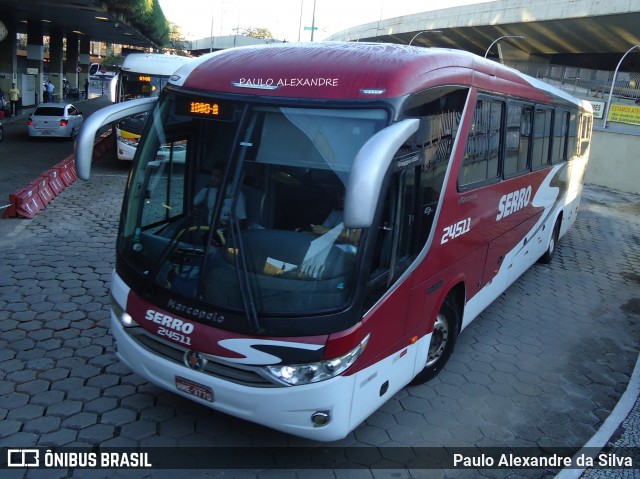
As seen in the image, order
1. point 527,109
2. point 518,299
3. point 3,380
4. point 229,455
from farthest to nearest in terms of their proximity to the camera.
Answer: point 518,299
point 527,109
point 3,380
point 229,455

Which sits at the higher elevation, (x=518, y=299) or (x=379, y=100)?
(x=379, y=100)

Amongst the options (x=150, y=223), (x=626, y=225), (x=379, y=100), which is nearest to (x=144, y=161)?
(x=150, y=223)

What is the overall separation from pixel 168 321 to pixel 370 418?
2.14m

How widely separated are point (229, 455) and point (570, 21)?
37468 mm

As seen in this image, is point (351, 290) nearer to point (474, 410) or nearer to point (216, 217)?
point (216, 217)

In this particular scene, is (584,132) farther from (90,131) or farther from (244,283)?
(90,131)

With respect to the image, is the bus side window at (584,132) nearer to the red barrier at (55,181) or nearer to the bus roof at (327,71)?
the bus roof at (327,71)

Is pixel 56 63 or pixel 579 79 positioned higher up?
pixel 56 63

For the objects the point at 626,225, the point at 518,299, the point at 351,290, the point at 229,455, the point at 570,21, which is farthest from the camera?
the point at 570,21

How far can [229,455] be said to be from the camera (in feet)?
14.8

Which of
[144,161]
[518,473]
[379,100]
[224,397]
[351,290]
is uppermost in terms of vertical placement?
[379,100]

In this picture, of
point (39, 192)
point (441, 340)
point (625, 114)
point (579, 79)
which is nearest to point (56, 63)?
point (579, 79)

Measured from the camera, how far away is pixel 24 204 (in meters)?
10.8

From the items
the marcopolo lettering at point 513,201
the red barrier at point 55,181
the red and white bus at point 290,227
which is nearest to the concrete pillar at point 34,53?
the red barrier at point 55,181
